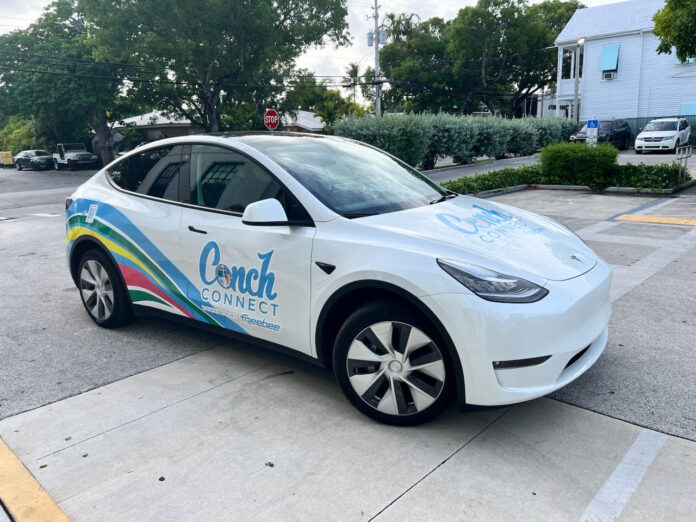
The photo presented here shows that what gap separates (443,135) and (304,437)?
2065 cm

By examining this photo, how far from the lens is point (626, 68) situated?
34.9 m

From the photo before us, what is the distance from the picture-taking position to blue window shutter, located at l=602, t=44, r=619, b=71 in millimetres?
34844

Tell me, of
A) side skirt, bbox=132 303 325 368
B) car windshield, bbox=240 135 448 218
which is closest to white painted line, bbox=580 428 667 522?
side skirt, bbox=132 303 325 368

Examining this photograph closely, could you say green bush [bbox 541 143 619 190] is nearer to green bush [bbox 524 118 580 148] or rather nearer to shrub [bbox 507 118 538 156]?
shrub [bbox 507 118 538 156]

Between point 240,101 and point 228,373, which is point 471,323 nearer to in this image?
point 228,373

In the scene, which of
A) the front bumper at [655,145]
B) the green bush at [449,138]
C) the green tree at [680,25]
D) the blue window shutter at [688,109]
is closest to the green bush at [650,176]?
the green tree at [680,25]

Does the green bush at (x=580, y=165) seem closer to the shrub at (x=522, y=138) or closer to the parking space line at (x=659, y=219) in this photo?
the parking space line at (x=659, y=219)

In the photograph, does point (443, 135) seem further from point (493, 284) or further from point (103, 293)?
point (493, 284)

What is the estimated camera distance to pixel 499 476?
266 centimetres

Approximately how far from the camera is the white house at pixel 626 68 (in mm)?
33344

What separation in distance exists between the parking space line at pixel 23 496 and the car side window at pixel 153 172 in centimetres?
202

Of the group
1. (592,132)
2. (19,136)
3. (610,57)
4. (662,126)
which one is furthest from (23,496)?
(19,136)

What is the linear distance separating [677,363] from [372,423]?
2.20 m

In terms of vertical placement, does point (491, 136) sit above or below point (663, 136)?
above
